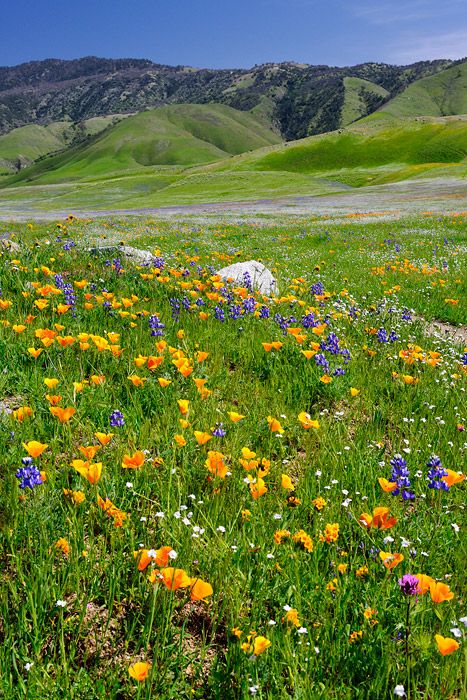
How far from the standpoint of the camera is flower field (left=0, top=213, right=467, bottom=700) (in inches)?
79.4

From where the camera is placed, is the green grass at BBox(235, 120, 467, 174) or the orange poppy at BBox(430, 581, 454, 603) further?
the green grass at BBox(235, 120, 467, 174)

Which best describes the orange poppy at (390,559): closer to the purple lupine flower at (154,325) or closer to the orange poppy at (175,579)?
the orange poppy at (175,579)

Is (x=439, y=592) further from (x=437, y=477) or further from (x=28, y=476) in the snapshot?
(x=28, y=476)

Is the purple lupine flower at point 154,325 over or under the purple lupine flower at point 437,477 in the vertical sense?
over

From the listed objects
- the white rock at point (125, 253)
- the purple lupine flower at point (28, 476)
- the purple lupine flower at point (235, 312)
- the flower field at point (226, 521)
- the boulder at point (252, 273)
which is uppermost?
the white rock at point (125, 253)

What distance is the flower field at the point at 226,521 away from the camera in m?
2.02

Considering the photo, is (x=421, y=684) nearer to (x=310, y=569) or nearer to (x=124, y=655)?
(x=310, y=569)

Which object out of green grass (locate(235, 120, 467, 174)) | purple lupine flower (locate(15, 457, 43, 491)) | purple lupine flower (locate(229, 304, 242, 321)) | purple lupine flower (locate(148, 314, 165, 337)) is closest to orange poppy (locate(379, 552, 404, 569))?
purple lupine flower (locate(15, 457, 43, 491))

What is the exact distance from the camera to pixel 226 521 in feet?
9.53

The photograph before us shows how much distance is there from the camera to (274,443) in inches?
156

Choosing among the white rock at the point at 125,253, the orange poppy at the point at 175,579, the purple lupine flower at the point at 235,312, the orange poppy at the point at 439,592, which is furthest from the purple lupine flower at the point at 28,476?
the white rock at the point at 125,253

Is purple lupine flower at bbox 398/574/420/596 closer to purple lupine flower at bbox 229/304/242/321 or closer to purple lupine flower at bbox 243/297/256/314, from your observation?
purple lupine flower at bbox 229/304/242/321

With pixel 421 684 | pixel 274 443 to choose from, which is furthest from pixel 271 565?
pixel 274 443

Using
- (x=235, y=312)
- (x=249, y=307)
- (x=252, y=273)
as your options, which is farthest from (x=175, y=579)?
(x=252, y=273)
